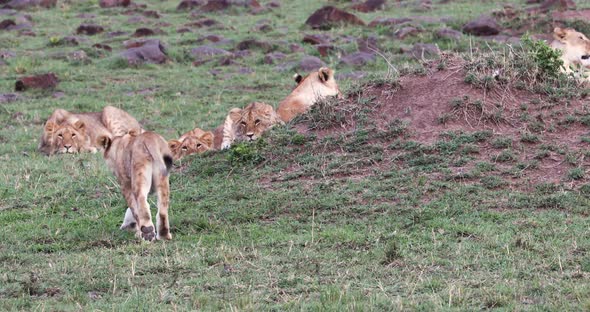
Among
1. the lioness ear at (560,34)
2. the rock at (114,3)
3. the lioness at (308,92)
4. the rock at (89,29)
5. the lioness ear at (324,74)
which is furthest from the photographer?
the rock at (114,3)

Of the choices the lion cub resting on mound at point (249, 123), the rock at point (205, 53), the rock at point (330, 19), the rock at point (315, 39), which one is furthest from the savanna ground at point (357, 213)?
the rock at point (330, 19)

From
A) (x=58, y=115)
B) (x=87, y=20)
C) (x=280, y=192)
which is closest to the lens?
(x=280, y=192)

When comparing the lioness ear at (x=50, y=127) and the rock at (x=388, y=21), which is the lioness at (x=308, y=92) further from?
the rock at (x=388, y=21)

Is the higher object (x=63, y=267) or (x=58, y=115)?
(x=63, y=267)

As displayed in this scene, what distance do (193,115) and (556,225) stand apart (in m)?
9.50

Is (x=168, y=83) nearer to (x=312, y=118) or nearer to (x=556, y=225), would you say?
(x=312, y=118)

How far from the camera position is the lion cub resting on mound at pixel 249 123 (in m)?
13.4

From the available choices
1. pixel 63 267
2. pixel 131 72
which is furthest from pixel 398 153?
pixel 131 72

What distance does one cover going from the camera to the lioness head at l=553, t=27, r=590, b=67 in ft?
45.8

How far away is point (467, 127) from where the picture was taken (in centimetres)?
1077

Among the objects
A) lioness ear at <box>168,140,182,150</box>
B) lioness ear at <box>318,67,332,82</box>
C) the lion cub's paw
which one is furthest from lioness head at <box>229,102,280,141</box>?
the lion cub's paw

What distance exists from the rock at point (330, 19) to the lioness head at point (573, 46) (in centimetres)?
1106

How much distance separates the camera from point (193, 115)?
17.1 meters

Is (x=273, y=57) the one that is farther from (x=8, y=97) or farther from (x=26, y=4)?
(x=26, y=4)
